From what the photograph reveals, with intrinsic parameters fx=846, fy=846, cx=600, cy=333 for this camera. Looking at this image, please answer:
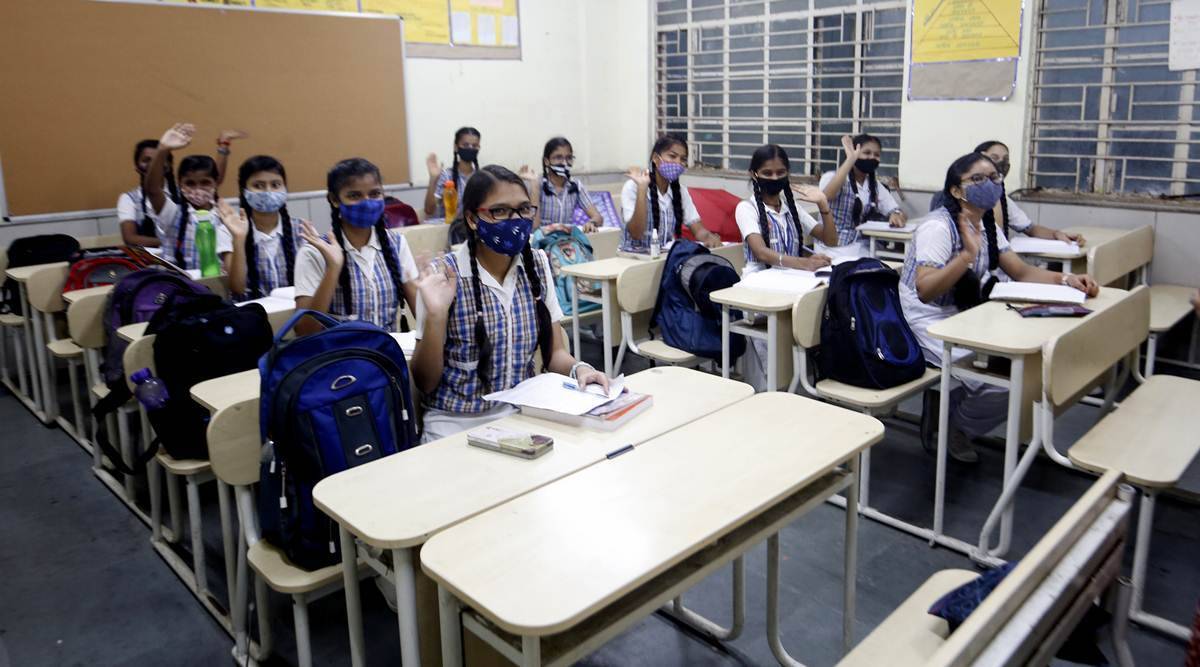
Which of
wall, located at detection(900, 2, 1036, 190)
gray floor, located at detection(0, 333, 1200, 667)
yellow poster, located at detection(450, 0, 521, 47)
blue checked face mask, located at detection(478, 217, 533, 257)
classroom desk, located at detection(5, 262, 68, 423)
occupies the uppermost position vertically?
yellow poster, located at detection(450, 0, 521, 47)

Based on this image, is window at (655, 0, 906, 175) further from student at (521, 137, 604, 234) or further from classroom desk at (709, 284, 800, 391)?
classroom desk at (709, 284, 800, 391)

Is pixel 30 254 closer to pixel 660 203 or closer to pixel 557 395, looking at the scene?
pixel 660 203

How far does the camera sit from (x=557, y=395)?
204 centimetres

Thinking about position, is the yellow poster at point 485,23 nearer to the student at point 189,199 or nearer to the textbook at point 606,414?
the student at point 189,199

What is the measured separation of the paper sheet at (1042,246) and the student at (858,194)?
2.76 ft

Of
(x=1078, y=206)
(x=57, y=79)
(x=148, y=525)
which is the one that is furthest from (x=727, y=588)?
(x=57, y=79)

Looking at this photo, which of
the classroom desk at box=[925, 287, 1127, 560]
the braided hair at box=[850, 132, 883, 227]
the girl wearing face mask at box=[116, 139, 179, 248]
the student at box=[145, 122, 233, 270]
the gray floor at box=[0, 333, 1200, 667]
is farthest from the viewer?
the braided hair at box=[850, 132, 883, 227]

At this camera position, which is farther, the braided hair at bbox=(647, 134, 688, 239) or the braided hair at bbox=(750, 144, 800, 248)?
the braided hair at bbox=(647, 134, 688, 239)

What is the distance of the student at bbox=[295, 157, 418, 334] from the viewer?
8.78 feet

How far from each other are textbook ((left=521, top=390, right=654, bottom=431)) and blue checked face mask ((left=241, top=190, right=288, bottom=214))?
1976 millimetres

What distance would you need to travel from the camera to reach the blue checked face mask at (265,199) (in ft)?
11.3

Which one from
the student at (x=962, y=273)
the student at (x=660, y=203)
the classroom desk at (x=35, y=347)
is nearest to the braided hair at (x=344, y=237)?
the classroom desk at (x=35, y=347)

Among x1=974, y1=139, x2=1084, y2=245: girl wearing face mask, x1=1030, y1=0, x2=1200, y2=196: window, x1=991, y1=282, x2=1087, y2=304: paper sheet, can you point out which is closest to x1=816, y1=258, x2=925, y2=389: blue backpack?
x1=991, y1=282, x2=1087, y2=304: paper sheet

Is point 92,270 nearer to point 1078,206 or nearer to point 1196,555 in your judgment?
point 1196,555
